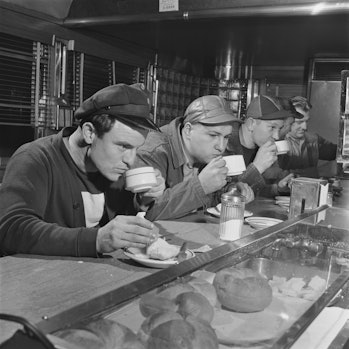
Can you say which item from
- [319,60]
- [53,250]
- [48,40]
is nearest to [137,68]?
[48,40]

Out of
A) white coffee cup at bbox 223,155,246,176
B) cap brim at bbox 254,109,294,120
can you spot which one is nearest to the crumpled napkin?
white coffee cup at bbox 223,155,246,176

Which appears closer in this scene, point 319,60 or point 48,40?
point 48,40

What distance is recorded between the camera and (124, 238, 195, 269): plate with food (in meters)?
1.53

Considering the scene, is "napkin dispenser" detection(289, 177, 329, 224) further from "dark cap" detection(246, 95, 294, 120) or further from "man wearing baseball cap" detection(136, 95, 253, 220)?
"dark cap" detection(246, 95, 294, 120)

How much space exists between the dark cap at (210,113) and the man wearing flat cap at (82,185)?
68 cm

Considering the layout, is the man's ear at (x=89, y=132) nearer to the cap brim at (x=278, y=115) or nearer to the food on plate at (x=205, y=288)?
the food on plate at (x=205, y=288)

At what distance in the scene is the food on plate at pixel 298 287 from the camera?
1.11 m

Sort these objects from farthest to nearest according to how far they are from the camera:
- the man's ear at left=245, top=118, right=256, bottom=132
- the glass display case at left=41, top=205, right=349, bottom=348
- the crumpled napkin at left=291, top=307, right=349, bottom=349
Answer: the man's ear at left=245, top=118, right=256, bottom=132
the crumpled napkin at left=291, top=307, right=349, bottom=349
the glass display case at left=41, top=205, right=349, bottom=348

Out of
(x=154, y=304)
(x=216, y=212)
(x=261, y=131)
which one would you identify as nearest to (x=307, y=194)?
(x=216, y=212)

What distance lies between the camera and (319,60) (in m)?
6.30

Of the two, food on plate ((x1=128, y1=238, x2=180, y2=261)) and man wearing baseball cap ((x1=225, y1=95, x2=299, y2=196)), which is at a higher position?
man wearing baseball cap ((x1=225, y1=95, x2=299, y2=196))

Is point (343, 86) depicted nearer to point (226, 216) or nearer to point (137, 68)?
point (226, 216)

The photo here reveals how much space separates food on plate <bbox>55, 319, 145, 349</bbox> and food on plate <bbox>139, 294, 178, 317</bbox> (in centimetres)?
5

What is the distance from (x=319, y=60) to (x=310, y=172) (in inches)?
72.8
